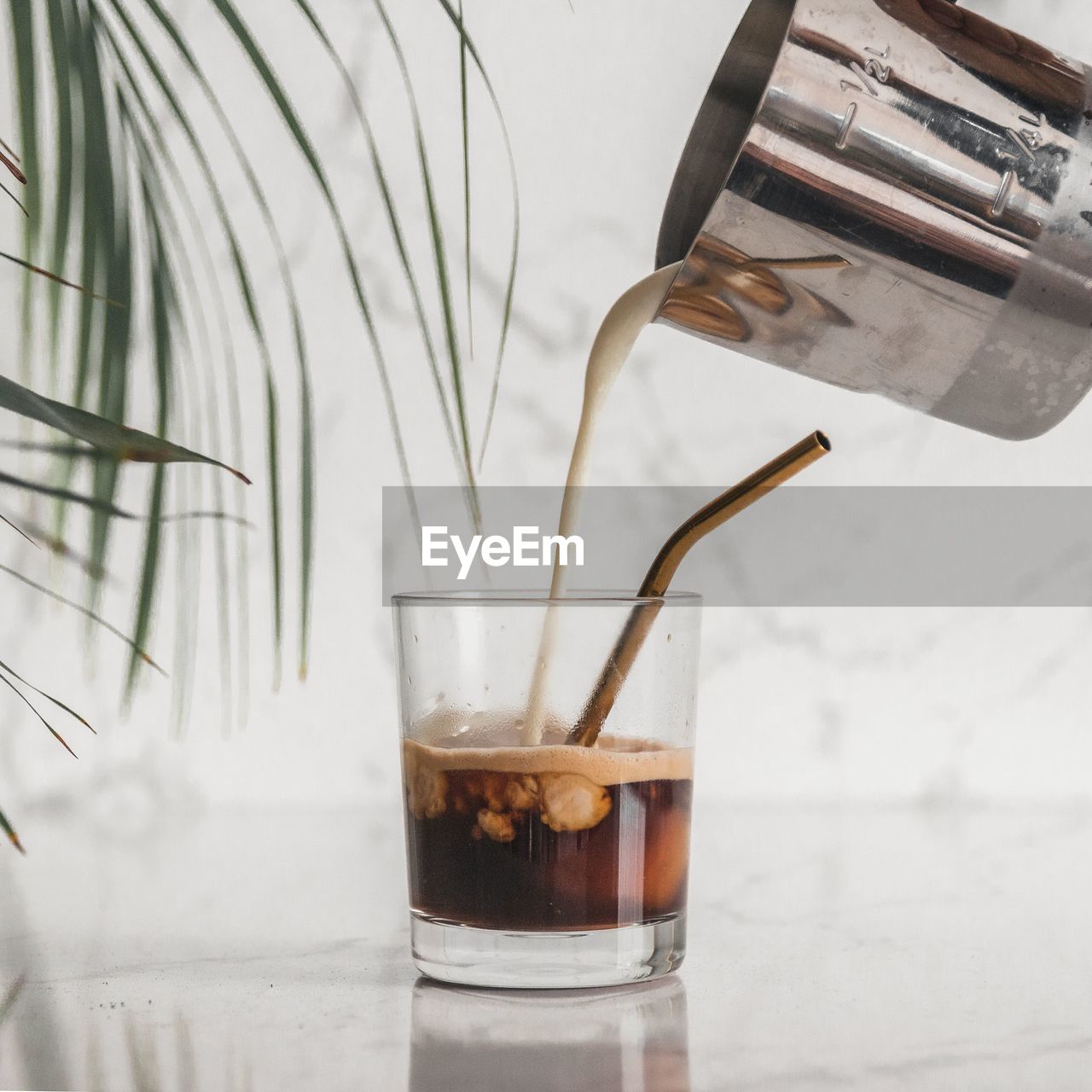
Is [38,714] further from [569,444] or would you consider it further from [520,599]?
[569,444]

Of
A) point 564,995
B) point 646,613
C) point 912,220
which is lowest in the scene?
point 564,995

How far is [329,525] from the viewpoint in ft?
3.08

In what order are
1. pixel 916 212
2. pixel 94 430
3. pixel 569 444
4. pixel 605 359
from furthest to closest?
1. pixel 569 444
2. pixel 605 359
3. pixel 916 212
4. pixel 94 430

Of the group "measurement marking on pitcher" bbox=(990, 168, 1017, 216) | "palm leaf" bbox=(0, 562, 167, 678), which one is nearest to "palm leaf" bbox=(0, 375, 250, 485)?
"palm leaf" bbox=(0, 562, 167, 678)

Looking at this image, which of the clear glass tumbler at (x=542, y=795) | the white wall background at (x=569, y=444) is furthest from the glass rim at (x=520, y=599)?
the white wall background at (x=569, y=444)

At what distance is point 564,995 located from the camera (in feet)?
1.53

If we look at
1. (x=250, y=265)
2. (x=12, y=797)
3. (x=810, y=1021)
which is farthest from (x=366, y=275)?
(x=810, y=1021)

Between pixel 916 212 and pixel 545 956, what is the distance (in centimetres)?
31

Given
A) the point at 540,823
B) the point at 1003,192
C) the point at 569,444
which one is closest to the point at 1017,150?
the point at 1003,192

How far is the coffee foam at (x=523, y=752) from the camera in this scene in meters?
0.46

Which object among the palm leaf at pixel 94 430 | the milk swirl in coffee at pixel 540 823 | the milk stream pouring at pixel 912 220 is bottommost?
the milk swirl in coffee at pixel 540 823

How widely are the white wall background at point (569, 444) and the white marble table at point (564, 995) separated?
14 centimetres

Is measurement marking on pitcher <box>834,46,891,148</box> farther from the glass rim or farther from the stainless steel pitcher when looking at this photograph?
the glass rim

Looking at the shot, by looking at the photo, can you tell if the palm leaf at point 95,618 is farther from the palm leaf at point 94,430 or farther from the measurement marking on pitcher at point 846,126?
the measurement marking on pitcher at point 846,126
